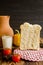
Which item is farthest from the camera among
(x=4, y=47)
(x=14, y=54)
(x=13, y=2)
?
(x=13, y=2)

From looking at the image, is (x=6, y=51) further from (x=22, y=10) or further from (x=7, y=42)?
(x=22, y=10)

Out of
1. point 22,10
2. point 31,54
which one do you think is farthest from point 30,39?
point 22,10

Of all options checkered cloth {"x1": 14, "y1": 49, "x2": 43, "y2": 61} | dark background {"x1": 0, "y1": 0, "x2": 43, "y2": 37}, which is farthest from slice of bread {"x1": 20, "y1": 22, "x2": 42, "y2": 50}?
dark background {"x1": 0, "y1": 0, "x2": 43, "y2": 37}

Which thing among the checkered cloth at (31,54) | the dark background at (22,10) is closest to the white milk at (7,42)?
the checkered cloth at (31,54)

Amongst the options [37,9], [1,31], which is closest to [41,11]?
[37,9]

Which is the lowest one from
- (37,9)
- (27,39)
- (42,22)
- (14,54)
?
(14,54)

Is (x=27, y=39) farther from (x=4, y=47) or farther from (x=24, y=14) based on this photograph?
(x=24, y=14)
